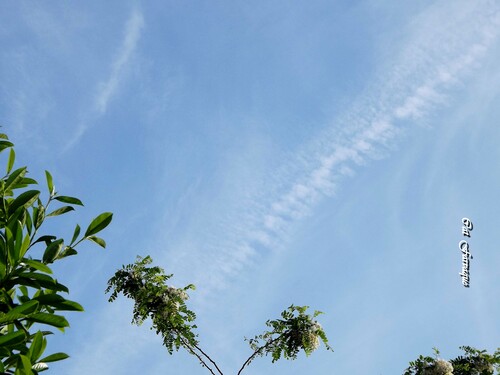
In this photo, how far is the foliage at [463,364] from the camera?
34.9 ft

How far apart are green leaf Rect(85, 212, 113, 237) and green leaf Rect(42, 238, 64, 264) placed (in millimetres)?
247

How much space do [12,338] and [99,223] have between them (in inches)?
41.4

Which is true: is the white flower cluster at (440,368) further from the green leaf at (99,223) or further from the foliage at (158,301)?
the green leaf at (99,223)

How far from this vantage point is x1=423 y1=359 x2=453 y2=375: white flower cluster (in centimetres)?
1053

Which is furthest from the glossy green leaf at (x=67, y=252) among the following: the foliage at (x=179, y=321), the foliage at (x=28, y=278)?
the foliage at (x=179, y=321)

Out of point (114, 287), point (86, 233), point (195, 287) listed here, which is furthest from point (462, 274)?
point (86, 233)

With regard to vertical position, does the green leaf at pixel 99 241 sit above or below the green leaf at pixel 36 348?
above

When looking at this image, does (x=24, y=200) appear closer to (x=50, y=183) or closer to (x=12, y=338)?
(x=50, y=183)

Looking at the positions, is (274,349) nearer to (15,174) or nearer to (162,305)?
(162,305)

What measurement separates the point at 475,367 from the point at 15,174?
9973 mm

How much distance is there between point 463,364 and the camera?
37.0 ft

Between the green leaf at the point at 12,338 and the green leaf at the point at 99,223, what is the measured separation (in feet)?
3.23

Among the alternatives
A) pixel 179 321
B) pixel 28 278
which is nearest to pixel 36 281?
pixel 28 278

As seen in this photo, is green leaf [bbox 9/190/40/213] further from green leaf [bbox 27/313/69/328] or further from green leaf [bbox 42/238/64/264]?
green leaf [bbox 27/313/69/328]
